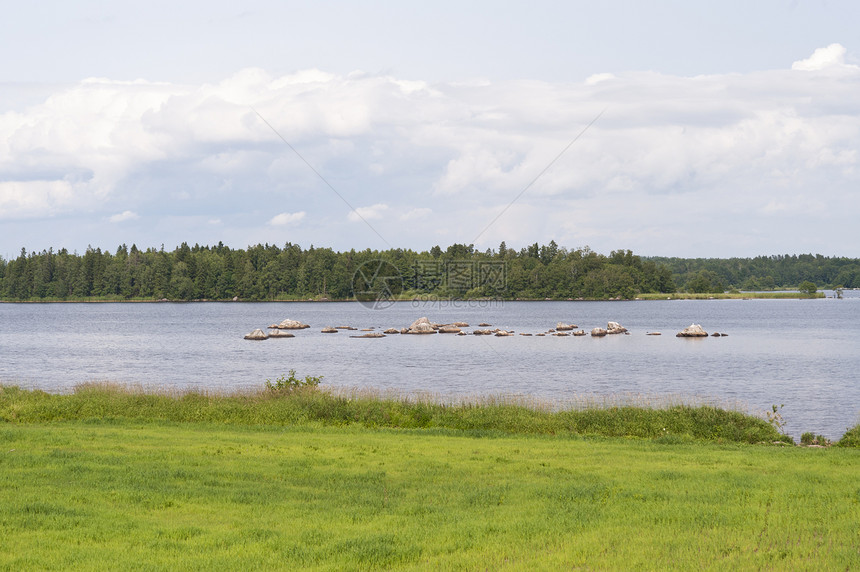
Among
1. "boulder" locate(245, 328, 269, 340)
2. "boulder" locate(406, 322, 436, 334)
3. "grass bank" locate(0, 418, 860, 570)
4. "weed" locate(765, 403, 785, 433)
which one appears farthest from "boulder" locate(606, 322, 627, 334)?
"grass bank" locate(0, 418, 860, 570)

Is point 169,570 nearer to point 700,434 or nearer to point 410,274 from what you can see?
point 700,434

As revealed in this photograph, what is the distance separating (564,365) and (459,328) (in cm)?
4265

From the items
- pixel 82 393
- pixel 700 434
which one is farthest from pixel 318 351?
pixel 700 434

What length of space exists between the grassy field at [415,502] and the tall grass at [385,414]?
162cm

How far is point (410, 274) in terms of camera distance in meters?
179

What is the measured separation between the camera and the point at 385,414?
25.2 meters

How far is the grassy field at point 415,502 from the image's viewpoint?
9.93 meters

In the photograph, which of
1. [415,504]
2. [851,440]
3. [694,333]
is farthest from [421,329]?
[415,504]

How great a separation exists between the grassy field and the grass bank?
0.05 metres

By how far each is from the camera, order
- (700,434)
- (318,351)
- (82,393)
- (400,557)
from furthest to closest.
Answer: (318,351)
(82,393)
(700,434)
(400,557)

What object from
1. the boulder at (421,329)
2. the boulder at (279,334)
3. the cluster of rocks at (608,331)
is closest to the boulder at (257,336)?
the boulder at (279,334)

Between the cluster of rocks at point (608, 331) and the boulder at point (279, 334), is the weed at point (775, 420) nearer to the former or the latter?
the cluster of rocks at point (608, 331)

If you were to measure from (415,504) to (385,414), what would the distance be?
12370 millimetres

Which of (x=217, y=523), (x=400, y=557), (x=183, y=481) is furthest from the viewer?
(x=183, y=481)
